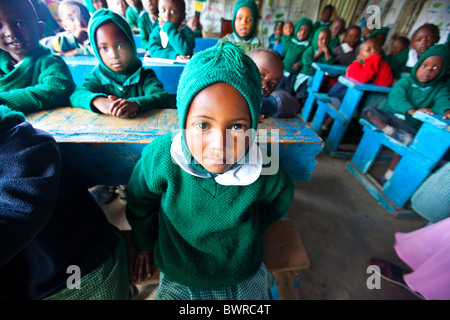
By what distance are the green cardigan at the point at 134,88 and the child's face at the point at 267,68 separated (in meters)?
0.60

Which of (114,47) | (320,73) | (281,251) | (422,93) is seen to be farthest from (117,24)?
(320,73)

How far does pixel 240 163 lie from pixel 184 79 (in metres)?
0.32

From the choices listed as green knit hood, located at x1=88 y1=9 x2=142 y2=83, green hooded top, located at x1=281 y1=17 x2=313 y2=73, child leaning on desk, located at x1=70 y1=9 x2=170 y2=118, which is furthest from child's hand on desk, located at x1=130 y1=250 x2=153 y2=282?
green hooded top, located at x1=281 y1=17 x2=313 y2=73

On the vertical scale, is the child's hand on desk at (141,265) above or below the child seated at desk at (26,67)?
below

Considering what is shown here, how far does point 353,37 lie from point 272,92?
4.07 m

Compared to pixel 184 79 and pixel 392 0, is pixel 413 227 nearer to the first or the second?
pixel 184 79

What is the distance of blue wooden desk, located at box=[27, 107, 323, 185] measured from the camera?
2.50 ft

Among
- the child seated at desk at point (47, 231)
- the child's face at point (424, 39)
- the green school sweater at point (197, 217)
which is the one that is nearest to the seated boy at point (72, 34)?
the child seated at desk at point (47, 231)

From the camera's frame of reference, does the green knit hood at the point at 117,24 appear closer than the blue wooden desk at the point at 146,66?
Yes

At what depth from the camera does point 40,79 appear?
101cm

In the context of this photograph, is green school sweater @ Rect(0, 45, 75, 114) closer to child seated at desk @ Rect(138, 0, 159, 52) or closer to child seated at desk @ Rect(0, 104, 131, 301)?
child seated at desk @ Rect(0, 104, 131, 301)

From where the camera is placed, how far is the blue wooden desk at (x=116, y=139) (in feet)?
2.50

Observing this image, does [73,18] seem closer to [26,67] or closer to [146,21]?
[146,21]

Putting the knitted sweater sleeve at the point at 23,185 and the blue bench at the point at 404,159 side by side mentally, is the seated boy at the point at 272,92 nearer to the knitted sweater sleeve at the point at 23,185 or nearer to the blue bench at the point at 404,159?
the knitted sweater sleeve at the point at 23,185
